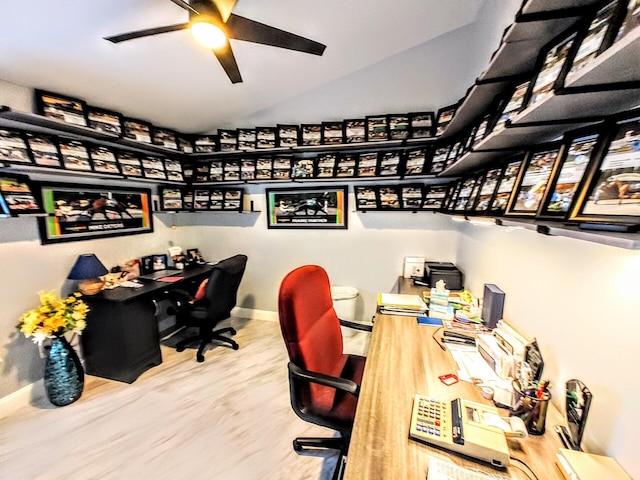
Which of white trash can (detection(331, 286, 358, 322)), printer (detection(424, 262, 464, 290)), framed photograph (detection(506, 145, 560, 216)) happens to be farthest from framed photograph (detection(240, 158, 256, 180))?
framed photograph (detection(506, 145, 560, 216))

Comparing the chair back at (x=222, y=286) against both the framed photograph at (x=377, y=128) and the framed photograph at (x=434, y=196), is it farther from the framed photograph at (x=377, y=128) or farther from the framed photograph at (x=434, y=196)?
the framed photograph at (x=434, y=196)

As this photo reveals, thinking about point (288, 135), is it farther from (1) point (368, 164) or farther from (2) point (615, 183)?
(2) point (615, 183)

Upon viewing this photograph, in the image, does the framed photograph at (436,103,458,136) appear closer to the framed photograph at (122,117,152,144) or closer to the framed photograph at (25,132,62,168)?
the framed photograph at (122,117,152,144)

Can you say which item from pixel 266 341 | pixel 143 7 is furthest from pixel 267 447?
pixel 143 7

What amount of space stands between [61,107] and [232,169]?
157 cm

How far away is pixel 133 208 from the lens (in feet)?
10.4

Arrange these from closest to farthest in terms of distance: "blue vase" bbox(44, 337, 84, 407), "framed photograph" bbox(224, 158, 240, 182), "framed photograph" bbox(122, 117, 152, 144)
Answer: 1. "blue vase" bbox(44, 337, 84, 407)
2. "framed photograph" bbox(122, 117, 152, 144)
3. "framed photograph" bbox(224, 158, 240, 182)

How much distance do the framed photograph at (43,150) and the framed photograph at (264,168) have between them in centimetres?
173

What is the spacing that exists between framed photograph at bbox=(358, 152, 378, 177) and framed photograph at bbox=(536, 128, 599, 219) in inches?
81.2

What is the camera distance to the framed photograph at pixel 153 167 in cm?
297

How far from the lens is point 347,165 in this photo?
3074mm

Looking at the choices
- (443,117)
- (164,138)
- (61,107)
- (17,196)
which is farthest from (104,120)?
(443,117)

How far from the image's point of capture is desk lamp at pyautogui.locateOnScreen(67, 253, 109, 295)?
2461 millimetres

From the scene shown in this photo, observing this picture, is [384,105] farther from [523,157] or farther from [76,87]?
[76,87]
